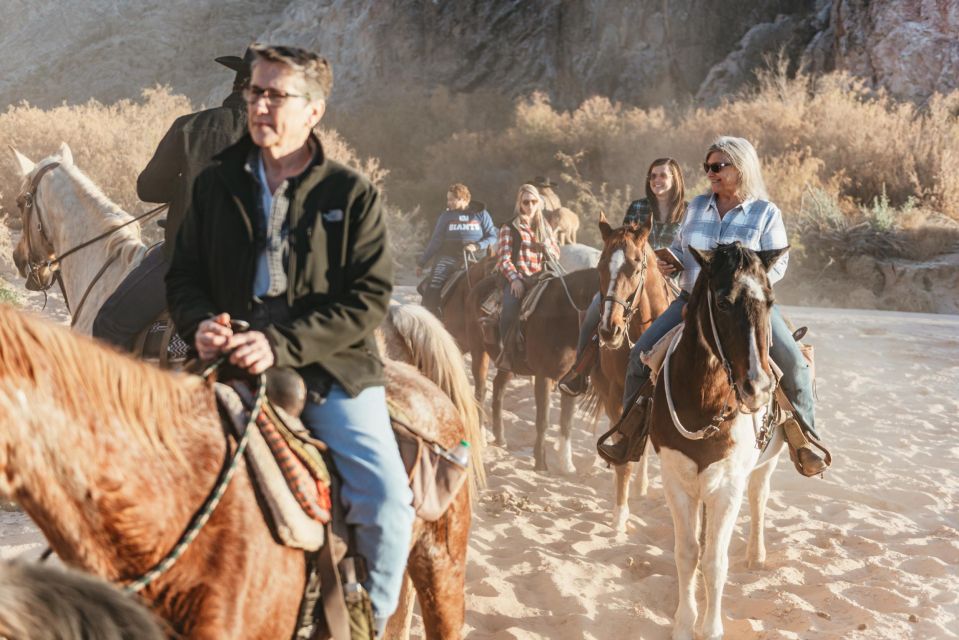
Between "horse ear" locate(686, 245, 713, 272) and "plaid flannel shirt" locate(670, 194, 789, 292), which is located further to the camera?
"plaid flannel shirt" locate(670, 194, 789, 292)

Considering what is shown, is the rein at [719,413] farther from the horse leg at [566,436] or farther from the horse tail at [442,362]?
the horse leg at [566,436]

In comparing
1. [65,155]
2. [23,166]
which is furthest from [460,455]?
[23,166]

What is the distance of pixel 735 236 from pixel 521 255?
12.4 feet

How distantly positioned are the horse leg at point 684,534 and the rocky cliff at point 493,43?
22130 mm

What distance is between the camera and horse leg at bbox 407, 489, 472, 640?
2926 millimetres

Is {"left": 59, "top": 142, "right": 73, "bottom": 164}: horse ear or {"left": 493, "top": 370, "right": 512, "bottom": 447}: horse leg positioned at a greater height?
{"left": 59, "top": 142, "right": 73, "bottom": 164}: horse ear

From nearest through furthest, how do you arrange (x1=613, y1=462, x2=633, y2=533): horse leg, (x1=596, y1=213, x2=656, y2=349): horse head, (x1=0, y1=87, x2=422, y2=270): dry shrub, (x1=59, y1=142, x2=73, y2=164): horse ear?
(x1=59, y1=142, x2=73, y2=164): horse ear
(x1=596, y1=213, x2=656, y2=349): horse head
(x1=613, y1=462, x2=633, y2=533): horse leg
(x1=0, y1=87, x2=422, y2=270): dry shrub

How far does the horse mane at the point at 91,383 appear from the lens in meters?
1.72

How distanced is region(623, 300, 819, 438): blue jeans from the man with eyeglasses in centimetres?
278

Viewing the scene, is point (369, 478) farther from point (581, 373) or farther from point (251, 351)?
point (581, 373)

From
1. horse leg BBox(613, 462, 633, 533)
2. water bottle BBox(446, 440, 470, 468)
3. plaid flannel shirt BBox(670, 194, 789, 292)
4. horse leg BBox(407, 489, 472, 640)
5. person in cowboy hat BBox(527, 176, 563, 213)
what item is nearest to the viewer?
water bottle BBox(446, 440, 470, 468)

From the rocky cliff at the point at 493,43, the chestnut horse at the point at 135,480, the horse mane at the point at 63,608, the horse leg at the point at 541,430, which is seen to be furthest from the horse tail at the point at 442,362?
the rocky cliff at the point at 493,43

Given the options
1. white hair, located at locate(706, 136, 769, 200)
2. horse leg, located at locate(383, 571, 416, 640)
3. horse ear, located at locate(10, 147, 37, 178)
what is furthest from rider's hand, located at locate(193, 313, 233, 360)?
horse ear, located at locate(10, 147, 37, 178)

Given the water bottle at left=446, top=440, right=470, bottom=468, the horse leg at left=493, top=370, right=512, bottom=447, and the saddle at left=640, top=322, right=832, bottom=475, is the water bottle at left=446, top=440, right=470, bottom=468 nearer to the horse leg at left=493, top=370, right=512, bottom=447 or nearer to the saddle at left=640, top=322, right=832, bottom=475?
the saddle at left=640, top=322, right=832, bottom=475
